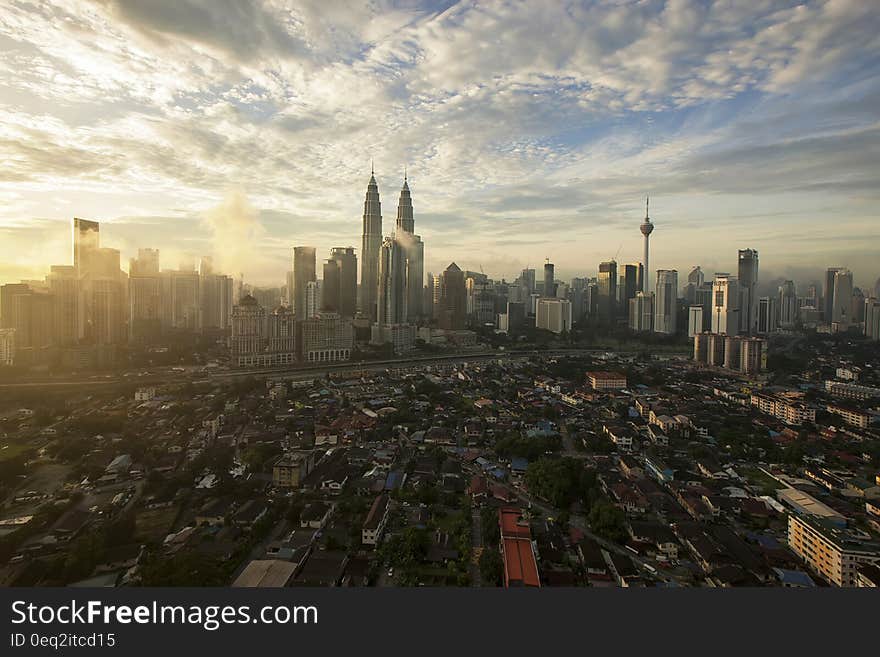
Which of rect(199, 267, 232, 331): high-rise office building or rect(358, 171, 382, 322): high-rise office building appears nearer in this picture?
rect(199, 267, 232, 331): high-rise office building

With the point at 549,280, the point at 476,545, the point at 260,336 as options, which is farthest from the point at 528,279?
the point at 476,545

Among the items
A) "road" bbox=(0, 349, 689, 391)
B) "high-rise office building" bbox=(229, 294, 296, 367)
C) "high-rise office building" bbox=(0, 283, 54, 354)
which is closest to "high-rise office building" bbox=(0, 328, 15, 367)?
"high-rise office building" bbox=(0, 283, 54, 354)

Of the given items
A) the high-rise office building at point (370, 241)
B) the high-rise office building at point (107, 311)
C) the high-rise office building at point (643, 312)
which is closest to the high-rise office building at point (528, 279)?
the high-rise office building at point (643, 312)

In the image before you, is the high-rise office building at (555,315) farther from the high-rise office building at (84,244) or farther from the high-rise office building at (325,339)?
the high-rise office building at (84,244)

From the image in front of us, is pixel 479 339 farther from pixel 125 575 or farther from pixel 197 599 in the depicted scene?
pixel 197 599

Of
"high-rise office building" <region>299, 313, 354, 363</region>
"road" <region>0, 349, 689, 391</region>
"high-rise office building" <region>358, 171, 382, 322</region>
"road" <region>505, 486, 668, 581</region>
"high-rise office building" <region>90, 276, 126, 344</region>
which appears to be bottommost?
"road" <region>505, 486, 668, 581</region>

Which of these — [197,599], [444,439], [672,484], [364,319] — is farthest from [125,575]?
[364,319]

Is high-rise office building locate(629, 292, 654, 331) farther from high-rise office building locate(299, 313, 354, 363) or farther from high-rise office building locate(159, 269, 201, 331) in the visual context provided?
high-rise office building locate(159, 269, 201, 331)
